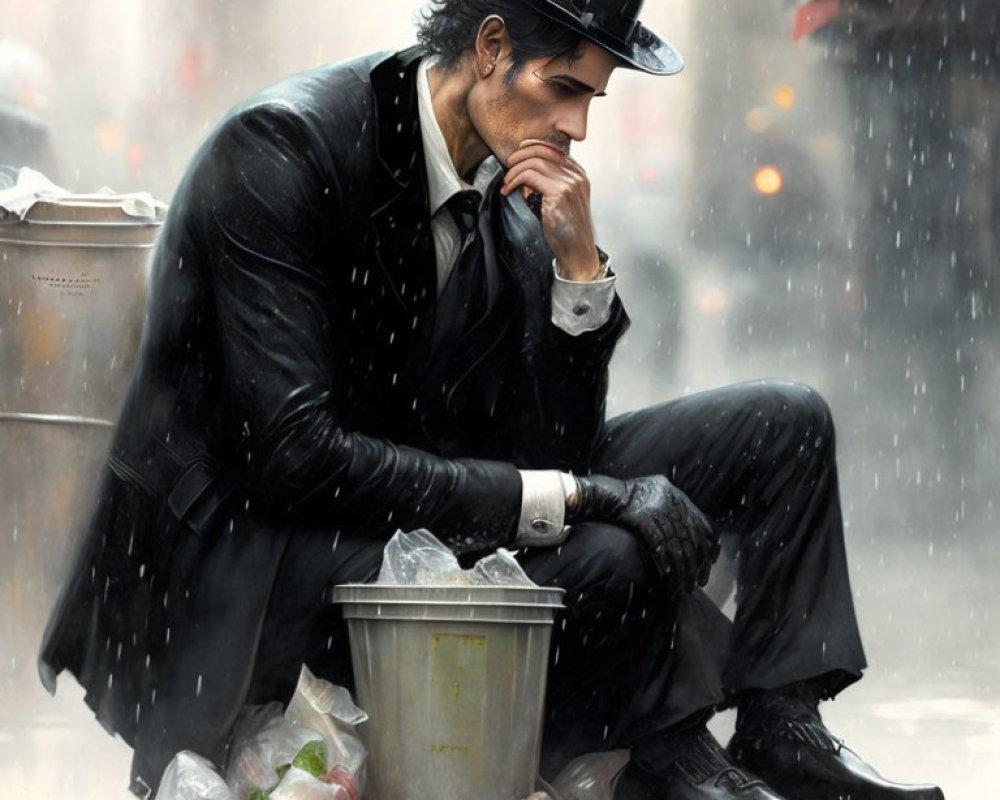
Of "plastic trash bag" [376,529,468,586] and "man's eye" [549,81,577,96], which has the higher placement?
"man's eye" [549,81,577,96]

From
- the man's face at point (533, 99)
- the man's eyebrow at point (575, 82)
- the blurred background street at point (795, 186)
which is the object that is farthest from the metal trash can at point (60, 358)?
the blurred background street at point (795, 186)

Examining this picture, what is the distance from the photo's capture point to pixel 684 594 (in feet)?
9.31

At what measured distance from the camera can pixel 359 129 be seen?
113 inches

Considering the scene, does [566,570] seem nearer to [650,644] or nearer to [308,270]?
[650,644]

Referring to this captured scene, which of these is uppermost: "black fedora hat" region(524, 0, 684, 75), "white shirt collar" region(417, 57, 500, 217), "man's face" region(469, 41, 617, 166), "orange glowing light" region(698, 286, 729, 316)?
"black fedora hat" region(524, 0, 684, 75)

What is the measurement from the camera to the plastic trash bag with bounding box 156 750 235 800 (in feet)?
8.77

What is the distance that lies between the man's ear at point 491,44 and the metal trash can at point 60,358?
695mm

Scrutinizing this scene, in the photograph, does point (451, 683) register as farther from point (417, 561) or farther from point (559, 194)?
point (559, 194)

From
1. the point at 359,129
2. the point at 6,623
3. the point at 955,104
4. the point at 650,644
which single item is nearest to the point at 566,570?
the point at 650,644

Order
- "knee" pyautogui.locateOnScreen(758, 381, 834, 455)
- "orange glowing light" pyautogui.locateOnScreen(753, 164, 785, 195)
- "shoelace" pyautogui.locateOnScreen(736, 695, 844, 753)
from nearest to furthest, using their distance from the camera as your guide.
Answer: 1. "shoelace" pyautogui.locateOnScreen(736, 695, 844, 753)
2. "knee" pyautogui.locateOnScreen(758, 381, 834, 455)
3. "orange glowing light" pyautogui.locateOnScreen(753, 164, 785, 195)

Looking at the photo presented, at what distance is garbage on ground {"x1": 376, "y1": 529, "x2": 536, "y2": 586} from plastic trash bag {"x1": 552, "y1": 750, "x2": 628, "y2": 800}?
14.6 inches

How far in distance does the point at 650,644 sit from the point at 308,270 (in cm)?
76

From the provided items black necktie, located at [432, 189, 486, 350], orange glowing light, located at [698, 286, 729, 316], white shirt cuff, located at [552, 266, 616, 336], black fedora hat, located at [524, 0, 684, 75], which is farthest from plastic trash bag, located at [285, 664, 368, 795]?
orange glowing light, located at [698, 286, 729, 316]

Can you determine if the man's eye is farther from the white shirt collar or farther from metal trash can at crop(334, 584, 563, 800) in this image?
metal trash can at crop(334, 584, 563, 800)
